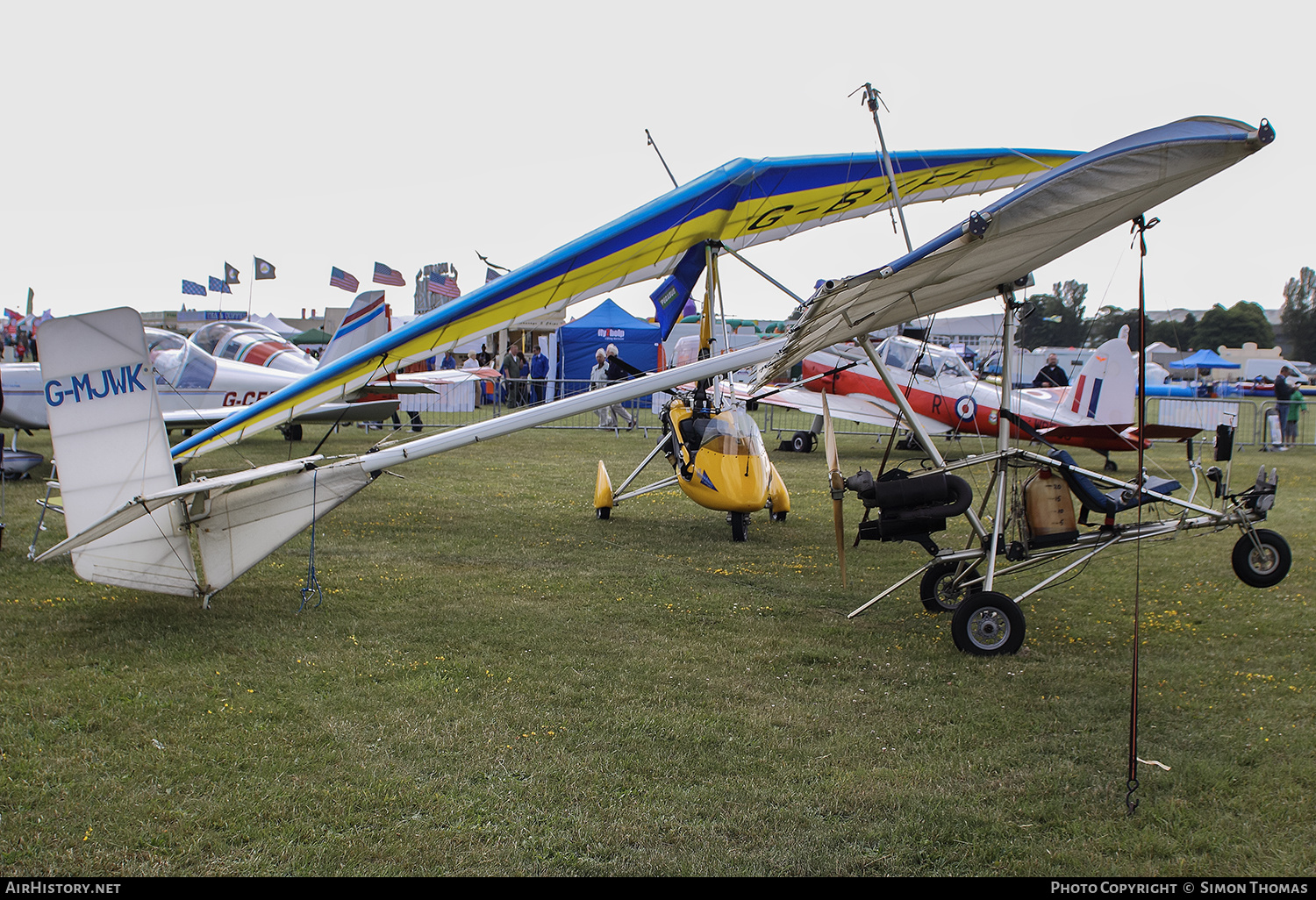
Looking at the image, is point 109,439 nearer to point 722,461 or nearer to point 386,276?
point 722,461

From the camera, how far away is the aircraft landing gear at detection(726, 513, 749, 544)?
834 centimetres

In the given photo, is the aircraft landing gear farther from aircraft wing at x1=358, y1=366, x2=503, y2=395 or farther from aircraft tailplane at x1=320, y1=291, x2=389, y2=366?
aircraft tailplane at x1=320, y1=291, x2=389, y2=366

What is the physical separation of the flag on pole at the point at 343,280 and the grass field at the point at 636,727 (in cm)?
2556

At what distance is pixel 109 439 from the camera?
505 centimetres

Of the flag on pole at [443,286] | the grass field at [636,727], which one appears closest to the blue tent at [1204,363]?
the flag on pole at [443,286]

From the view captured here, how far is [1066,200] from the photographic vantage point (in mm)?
3922

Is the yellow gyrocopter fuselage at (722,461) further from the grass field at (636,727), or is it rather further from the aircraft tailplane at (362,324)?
the aircraft tailplane at (362,324)

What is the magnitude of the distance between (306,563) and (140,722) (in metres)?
3.27

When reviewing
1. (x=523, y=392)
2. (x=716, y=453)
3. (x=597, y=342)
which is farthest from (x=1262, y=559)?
(x=597, y=342)

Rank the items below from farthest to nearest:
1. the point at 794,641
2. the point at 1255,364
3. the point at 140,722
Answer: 1. the point at 1255,364
2. the point at 794,641
3. the point at 140,722

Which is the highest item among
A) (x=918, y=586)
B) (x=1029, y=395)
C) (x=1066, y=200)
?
(x=1066, y=200)

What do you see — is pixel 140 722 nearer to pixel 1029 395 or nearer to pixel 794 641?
pixel 794 641

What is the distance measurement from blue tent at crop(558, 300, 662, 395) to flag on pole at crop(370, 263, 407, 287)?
561cm
